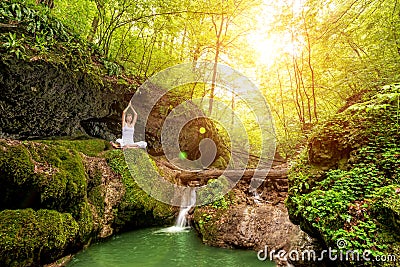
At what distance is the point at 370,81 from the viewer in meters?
5.50

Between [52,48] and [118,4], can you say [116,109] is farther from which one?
[118,4]

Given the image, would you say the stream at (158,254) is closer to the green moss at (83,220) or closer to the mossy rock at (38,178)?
the green moss at (83,220)

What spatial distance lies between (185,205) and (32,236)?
213 inches

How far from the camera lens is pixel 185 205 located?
859 cm

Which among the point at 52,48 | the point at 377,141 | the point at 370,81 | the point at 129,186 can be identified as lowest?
the point at 129,186

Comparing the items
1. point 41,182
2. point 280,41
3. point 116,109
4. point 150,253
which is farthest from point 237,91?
point 41,182

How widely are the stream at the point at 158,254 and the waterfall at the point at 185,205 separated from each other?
126 centimetres

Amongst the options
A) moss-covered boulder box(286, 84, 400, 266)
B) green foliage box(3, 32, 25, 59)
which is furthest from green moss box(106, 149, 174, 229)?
moss-covered boulder box(286, 84, 400, 266)

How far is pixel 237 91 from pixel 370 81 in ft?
29.2

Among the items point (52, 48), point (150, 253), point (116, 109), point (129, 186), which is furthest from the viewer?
point (116, 109)

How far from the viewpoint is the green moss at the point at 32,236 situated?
3448 millimetres

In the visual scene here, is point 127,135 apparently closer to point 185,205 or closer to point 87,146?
point 87,146

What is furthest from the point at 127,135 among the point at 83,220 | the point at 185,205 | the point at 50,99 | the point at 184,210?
the point at 83,220

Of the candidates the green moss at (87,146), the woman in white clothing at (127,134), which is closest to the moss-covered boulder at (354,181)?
the green moss at (87,146)
